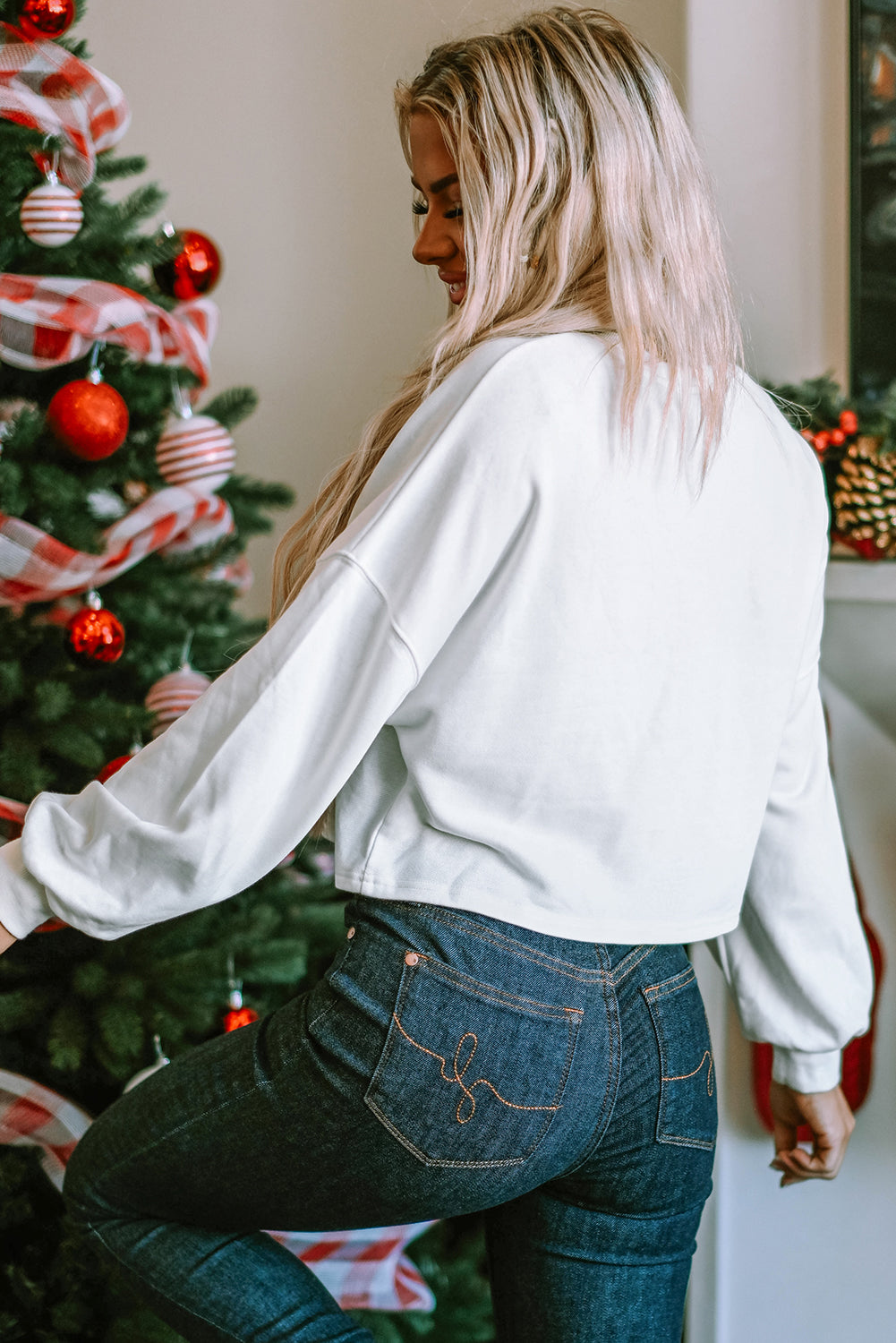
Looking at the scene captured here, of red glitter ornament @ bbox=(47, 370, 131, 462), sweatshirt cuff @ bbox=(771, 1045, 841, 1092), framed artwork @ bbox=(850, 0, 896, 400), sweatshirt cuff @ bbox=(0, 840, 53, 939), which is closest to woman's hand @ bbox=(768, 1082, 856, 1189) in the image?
sweatshirt cuff @ bbox=(771, 1045, 841, 1092)

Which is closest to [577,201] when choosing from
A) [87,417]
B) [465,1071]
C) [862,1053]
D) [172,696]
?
[465,1071]

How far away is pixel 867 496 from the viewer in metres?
1.30

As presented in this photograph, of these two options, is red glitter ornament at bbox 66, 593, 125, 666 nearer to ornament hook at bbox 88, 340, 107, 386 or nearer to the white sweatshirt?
ornament hook at bbox 88, 340, 107, 386

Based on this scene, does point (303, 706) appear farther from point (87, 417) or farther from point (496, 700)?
point (87, 417)

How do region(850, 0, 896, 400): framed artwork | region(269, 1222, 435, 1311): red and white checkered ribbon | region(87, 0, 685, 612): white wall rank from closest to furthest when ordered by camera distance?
region(850, 0, 896, 400): framed artwork, region(269, 1222, 435, 1311): red and white checkered ribbon, region(87, 0, 685, 612): white wall

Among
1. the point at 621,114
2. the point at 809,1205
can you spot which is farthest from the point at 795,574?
the point at 809,1205

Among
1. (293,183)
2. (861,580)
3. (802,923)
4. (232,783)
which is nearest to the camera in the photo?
(232,783)

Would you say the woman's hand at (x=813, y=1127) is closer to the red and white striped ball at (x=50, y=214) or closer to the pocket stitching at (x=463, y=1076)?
the pocket stitching at (x=463, y=1076)

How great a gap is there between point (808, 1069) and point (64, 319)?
40.2 inches

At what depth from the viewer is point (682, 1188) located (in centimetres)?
85

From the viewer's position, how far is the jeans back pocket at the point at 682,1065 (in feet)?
2.66

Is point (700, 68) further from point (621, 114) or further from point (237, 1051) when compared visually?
point (237, 1051)

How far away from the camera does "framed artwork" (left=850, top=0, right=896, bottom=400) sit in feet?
4.29

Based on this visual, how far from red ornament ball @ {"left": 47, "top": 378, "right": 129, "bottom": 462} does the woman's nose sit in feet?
1.72
